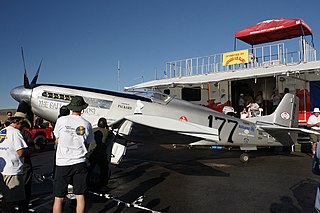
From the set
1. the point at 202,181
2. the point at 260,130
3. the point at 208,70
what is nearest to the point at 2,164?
the point at 202,181

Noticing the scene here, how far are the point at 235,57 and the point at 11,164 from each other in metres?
12.9

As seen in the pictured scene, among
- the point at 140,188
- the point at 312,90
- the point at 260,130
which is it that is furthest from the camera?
the point at 312,90

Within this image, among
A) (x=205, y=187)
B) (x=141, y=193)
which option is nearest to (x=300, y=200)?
(x=205, y=187)

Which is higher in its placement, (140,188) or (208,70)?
(208,70)

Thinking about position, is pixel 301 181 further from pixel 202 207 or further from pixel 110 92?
pixel 110 92

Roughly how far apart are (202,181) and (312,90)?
7947mm

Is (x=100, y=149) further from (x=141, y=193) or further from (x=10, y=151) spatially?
(x=10, y=151)

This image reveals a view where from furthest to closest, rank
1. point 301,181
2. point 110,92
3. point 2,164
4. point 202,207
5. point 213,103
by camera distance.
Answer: point 213,103
point 110,92
point 301,181
point 202,207
point 2,164

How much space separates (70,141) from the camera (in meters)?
3.23

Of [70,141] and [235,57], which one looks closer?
[70,141]

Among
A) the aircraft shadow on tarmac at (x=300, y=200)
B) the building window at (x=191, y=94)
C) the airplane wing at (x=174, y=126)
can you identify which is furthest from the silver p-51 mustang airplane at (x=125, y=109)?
the building window at (x=191, y=94)

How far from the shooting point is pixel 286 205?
14.6 ft

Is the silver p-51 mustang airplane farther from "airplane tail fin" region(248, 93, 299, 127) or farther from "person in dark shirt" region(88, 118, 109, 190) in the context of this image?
"airplane tail fin" region(248, 93, 299, 127)

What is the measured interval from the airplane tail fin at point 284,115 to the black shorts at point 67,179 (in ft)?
21.5
